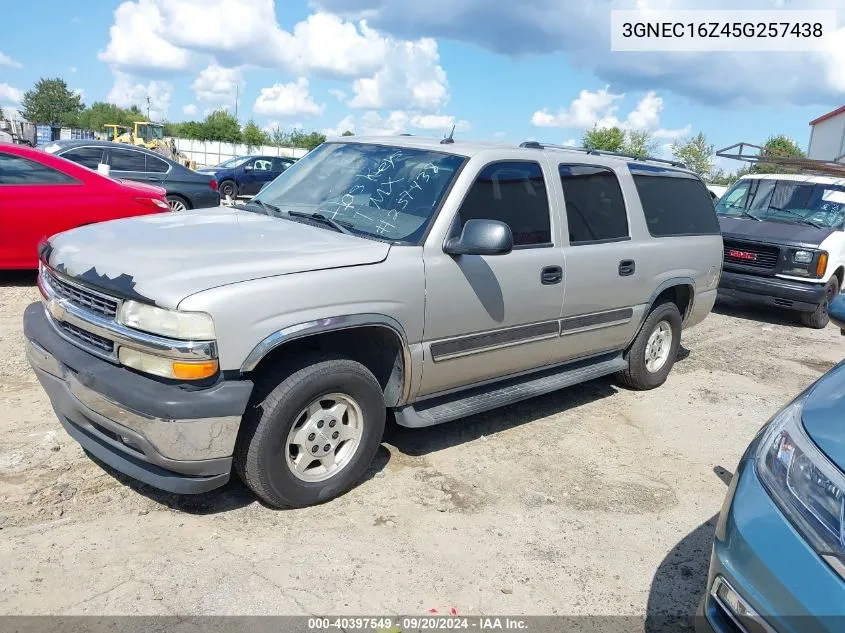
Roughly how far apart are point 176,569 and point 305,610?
2.07 ft

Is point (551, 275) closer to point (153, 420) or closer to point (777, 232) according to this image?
point (153, 420)

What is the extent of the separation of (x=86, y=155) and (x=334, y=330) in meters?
9.49

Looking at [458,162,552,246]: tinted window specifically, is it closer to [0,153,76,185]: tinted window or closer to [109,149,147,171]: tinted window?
[0,153,76,185]: tinted window

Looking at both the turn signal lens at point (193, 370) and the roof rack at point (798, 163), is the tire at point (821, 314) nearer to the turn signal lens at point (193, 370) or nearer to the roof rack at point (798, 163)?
the roof rack at point (798, 163)

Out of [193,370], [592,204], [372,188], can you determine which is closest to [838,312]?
[592,204]

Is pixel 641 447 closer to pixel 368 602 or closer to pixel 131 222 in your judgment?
pixel 368 602

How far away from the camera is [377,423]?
3.76 meters

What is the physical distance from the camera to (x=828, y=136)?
46.1 metres

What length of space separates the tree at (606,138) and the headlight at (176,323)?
139ft

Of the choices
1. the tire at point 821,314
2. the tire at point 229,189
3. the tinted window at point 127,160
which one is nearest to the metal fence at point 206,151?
the tire at point 229,189

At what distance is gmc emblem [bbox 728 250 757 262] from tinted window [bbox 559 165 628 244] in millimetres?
5052

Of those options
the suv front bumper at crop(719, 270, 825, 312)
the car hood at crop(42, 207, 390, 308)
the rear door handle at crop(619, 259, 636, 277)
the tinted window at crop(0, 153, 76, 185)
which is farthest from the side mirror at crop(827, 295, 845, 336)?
the tinted window at crop(0, 153, 76, 185)

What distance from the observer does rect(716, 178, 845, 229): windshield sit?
31.7 feet

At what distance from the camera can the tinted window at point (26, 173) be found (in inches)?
288
